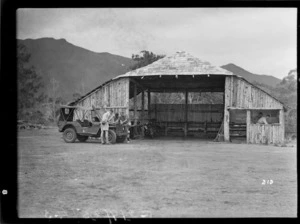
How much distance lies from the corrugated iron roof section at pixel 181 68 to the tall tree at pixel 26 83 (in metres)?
6.94

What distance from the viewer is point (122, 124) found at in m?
17.0

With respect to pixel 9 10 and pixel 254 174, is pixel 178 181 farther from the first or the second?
pixel 9 10

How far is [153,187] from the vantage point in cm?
794

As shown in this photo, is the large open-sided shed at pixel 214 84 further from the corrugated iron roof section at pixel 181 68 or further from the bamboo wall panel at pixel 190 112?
the bamboo wall panel at pixel 190 112

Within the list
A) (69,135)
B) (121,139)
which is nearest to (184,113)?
(121,139)

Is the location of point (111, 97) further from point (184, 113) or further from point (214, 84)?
point (184, 113)

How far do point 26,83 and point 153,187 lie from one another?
19.2 feet

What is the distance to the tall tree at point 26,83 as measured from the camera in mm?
9485

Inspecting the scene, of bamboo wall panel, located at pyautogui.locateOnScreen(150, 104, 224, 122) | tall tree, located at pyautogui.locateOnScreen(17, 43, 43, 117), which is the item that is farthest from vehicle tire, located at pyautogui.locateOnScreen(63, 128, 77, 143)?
bamboo wall panel, located at pyautogui.locateOnScreen(150, 104, 224, 122)

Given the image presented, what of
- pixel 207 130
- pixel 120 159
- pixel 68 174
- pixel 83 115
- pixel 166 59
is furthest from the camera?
pixel 207 130

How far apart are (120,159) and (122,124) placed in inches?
226

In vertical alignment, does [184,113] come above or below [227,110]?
below
